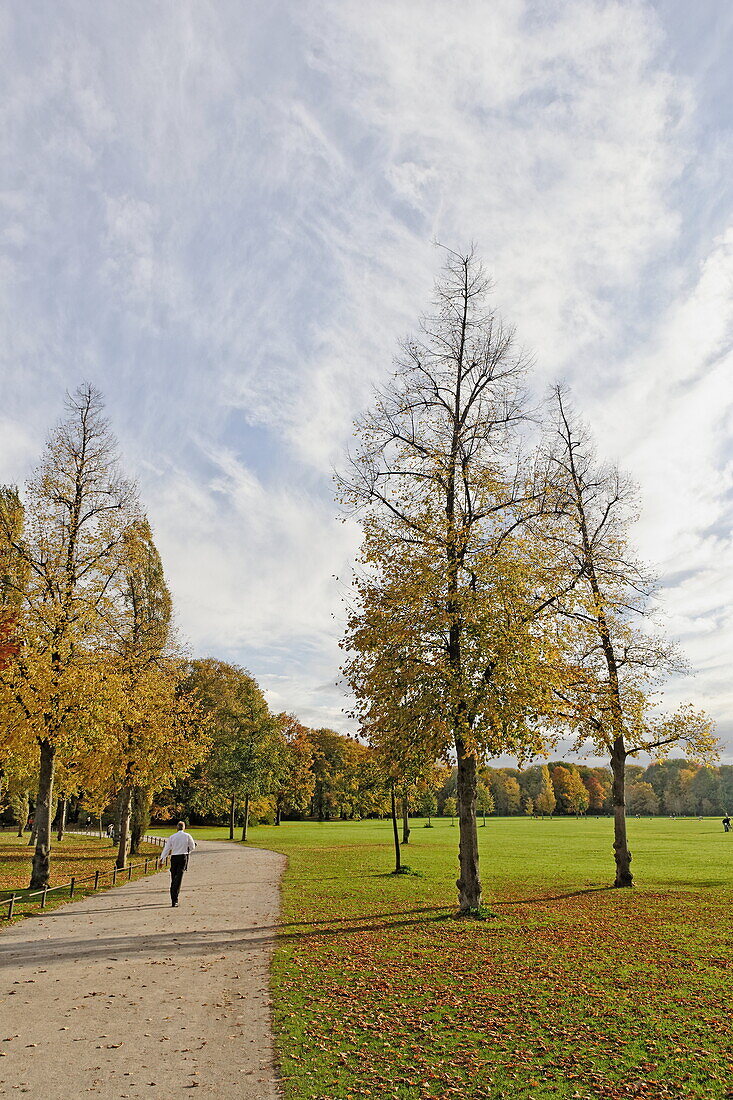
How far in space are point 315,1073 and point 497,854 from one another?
110 feet

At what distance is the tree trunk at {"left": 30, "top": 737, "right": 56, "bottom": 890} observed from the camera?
18391 mm

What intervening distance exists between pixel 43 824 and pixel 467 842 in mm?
12041

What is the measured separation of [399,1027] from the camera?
802cm

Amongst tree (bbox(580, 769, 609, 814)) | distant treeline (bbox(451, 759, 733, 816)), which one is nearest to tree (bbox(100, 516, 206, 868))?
distant treeline (bbox(451, 759, 733, 816))

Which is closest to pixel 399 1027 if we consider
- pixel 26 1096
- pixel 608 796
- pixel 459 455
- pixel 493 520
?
pixel 26 1096

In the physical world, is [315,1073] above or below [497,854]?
above

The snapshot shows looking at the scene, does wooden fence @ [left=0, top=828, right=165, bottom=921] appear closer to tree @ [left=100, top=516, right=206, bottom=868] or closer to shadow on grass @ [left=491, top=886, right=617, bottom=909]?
tree @ [left=100, top=516, right=206, bottom=868]

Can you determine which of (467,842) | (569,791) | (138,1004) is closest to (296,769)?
(467,842)

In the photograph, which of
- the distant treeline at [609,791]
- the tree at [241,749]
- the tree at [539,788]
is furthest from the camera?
the distant treeline at [609,791]

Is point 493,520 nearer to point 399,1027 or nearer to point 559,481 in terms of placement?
point 559,481

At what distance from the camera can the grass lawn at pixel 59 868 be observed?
1684 centimetres

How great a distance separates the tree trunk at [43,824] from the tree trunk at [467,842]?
11.5 meters

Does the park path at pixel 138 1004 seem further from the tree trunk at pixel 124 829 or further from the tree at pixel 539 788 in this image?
the tree at pixel 539 788

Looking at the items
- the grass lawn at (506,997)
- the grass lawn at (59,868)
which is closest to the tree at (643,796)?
the grass lawn at (59,868)
